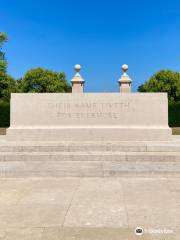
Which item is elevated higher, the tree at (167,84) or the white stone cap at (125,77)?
the tree at (167,84)

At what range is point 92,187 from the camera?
5.75 metres

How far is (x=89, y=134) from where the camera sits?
10422 millimetres

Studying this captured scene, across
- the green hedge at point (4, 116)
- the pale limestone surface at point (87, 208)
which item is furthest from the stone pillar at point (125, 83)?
the green hedge at point (4, 116)

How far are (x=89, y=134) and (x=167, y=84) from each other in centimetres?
4101

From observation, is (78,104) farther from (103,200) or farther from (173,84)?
(173,84)

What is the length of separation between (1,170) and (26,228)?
3.49 m

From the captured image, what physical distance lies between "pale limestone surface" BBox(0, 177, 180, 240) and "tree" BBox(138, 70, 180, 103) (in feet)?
144

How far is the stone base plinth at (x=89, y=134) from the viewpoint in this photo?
34.1 ft

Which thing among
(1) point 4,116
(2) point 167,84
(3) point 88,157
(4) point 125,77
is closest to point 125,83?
(4) point 125,77

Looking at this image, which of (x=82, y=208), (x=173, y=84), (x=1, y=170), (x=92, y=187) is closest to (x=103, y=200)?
(x=82, y=208)

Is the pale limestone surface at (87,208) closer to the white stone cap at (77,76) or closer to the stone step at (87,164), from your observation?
the stone step at (87,164)

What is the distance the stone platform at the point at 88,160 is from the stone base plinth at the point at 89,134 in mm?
1749

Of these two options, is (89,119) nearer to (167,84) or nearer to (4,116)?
(4,116)

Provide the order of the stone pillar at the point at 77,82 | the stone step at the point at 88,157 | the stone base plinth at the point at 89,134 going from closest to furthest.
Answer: the stone step at the point at 88,157 < the stone base plinth at the point at 89,134 < the stone pillar at the point at 77,82
